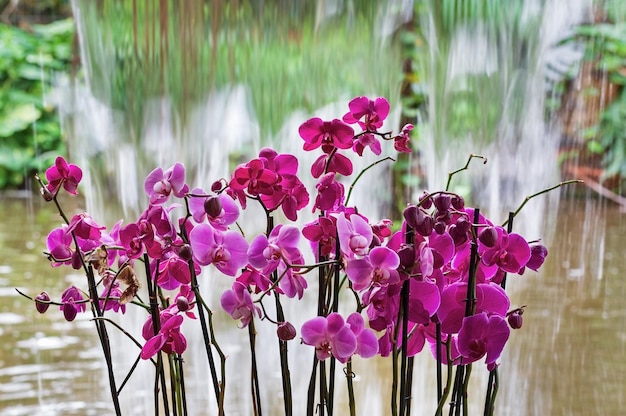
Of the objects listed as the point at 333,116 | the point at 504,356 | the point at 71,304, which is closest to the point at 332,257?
the point at 71,304

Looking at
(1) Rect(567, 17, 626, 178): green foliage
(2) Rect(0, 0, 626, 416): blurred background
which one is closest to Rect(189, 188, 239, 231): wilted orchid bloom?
(2) Rect(0, 0, 626, 416): blurred background

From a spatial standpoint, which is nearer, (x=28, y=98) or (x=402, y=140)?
(x=402, y=140)

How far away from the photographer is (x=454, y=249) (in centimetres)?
41

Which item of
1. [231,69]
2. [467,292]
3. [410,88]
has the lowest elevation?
[467,292]

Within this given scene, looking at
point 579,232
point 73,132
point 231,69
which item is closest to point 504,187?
point 579,232

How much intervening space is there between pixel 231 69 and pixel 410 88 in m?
0.87

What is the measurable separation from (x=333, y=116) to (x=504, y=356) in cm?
64

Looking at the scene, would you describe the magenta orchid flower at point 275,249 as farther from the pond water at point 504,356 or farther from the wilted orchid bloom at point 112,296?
the pond water at point 504,356

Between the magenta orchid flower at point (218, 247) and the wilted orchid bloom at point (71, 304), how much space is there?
0.28 ft

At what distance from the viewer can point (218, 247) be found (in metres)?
0.41

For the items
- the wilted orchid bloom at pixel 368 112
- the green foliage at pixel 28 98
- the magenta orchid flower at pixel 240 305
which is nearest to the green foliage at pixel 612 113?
the green foliage at pixel 28 98

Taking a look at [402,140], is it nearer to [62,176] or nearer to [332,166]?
[332,166]

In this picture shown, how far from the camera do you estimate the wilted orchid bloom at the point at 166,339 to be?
1.38 ft

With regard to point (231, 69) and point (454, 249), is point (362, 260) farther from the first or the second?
point (231, 69)
